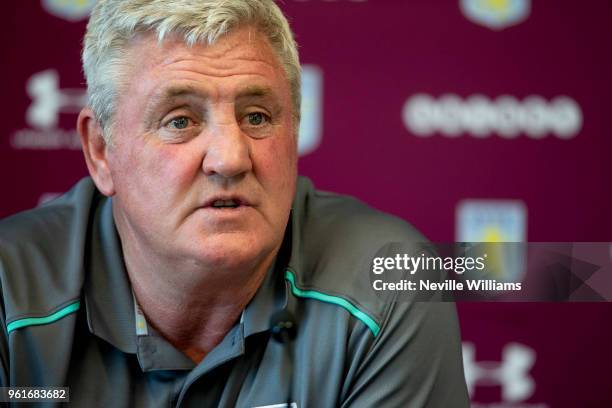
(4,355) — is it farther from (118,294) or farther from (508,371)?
(508,371)

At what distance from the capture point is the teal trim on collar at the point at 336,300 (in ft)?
5.45

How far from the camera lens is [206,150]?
1.57 metres

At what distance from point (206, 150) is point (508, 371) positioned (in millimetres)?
1525

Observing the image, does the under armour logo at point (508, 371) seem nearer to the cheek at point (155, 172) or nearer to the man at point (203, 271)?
the man at point (203, 271)

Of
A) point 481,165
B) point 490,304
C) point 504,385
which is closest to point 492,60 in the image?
point 481,165

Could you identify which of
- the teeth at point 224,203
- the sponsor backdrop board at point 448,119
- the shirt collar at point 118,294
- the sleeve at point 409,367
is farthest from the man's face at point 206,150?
the sponsor backdrop board at point 448,119

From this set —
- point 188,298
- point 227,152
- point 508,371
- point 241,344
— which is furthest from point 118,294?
point 508,371

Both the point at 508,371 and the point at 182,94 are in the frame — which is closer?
the point at 182,94

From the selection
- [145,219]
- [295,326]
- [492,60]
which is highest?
[492,60]

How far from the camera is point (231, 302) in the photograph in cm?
173

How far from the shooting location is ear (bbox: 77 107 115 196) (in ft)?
5.83

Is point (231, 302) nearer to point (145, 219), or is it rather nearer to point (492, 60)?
point (145, 219)

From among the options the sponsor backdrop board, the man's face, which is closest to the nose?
the man's face

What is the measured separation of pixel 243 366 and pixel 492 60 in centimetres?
143
